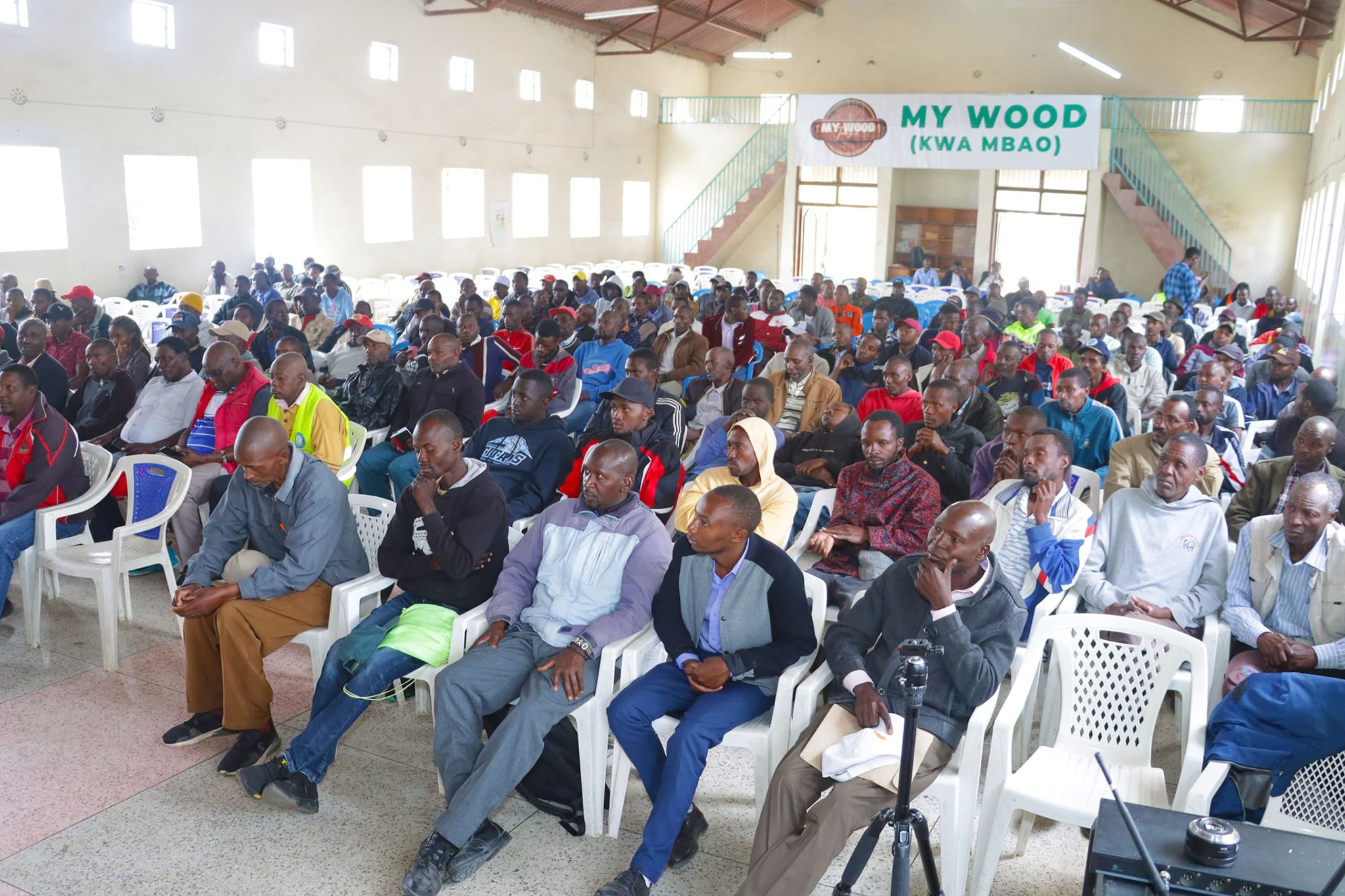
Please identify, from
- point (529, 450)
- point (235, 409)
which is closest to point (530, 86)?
point (235, 409)

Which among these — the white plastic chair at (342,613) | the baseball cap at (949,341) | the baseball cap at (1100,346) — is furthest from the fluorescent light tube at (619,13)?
the white plastic chair at (342,613)

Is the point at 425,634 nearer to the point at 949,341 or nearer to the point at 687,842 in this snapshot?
the point at 687,842

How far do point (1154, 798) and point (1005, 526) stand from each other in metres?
1.25

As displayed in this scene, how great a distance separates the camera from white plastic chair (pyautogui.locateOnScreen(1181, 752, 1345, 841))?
3.04 m

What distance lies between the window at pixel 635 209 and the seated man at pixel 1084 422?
18620 mm

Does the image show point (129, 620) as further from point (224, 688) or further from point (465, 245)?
point (465, 245)

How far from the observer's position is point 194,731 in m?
4.00

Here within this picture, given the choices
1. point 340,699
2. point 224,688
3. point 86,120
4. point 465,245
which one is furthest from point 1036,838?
point 465,245

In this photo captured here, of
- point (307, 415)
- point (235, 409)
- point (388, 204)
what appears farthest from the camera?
point (388, 204)

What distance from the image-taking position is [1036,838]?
11.3 ft

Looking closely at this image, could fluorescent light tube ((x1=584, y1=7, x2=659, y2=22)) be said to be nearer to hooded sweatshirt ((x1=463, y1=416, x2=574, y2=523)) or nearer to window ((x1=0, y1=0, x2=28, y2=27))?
window ((x1=0, y1=0, x2=28, y2=27))

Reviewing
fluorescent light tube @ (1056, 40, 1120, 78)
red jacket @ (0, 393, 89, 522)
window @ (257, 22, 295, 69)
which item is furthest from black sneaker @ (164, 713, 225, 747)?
fluorescent light tube @ (1056, 40, 1120, 78)

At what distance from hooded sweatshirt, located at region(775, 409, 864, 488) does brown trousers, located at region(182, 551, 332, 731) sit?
2393 mm

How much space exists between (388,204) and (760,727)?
15.9 m
